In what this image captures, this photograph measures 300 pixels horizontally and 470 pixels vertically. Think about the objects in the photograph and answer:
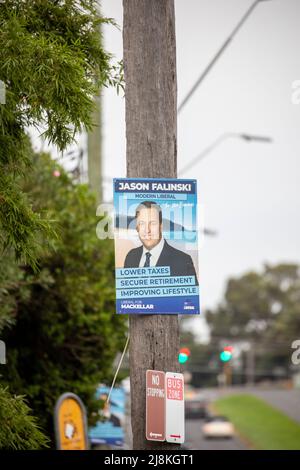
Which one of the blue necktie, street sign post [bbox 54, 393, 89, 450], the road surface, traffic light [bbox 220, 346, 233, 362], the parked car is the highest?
the blue necktie

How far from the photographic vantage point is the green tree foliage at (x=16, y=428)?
7727 millimetres

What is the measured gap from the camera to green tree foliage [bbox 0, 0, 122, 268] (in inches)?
299

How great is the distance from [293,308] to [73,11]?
92532mm

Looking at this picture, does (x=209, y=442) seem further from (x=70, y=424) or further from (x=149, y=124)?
(x=149, y=124)

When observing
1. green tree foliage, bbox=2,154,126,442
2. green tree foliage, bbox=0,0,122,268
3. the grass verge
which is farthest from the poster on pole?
the grass verge

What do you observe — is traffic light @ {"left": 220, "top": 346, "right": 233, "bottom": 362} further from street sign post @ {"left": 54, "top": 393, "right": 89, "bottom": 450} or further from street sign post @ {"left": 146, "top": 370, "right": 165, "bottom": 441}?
street sign post @ {"left": 54, "top": 393, "right": 89, "bottom": 450}

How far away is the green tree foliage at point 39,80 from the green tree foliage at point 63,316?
18.3 ft

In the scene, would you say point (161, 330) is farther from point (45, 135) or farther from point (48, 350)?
point (48, 350)

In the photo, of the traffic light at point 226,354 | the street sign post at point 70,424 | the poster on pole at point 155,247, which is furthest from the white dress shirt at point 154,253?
the street sign post at point 70,424

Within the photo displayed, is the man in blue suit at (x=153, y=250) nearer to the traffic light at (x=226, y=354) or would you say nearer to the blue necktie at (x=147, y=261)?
the blue necktie at (x=147, y=261)
